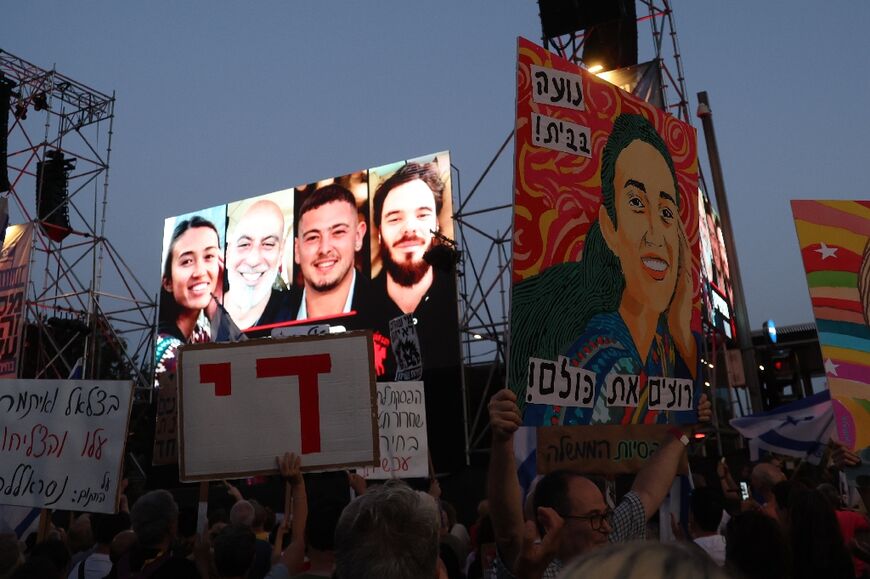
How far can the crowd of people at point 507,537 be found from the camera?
2.11 metres

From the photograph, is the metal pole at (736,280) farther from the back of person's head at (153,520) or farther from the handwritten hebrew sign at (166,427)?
the back of person's head at (153,520)

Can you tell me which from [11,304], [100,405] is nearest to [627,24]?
[11,304]

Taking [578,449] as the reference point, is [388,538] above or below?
below

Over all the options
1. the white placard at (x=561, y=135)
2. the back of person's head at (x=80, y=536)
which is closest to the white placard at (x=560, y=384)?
the white placard at (x=561, y=135)

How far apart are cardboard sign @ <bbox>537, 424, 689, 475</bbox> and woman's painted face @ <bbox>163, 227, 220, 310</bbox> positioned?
17.2 metres

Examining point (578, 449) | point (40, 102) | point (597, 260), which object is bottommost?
point (578, 449)

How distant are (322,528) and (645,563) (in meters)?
2.20

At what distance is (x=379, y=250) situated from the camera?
17484 millimetres

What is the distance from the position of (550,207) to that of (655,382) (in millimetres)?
1385

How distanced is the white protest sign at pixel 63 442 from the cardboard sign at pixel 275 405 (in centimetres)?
111

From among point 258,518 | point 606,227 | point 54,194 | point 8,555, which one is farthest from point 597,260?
point 54,194

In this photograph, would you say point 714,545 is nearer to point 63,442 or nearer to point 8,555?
point 8,555

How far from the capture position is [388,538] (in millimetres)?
2129

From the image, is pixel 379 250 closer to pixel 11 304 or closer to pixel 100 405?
pixel 11 304
